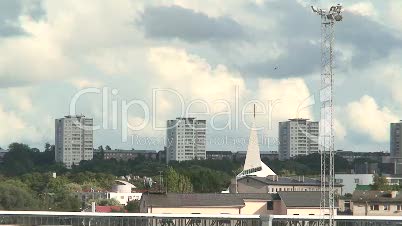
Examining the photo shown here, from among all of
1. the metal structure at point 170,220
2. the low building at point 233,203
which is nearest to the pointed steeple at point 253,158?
the low building at point 233,203

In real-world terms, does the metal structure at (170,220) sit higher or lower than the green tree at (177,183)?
lower

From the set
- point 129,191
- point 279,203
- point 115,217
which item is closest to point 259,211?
point 279,203

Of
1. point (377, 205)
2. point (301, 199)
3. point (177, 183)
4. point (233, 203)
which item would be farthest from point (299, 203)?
point (177, 183)

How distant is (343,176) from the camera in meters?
191

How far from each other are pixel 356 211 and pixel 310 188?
103 feet

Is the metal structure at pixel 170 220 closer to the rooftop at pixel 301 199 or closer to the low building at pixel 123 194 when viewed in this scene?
the rooftop at pixel 301 199

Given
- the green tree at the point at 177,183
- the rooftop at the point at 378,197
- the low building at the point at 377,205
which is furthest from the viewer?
the green tree at the point at 177,183

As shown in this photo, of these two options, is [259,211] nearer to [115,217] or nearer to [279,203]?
[279,203]

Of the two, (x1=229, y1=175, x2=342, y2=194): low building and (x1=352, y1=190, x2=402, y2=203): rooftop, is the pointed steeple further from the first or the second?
(x1=352, y1=190, x2=402, y2=203): rooftop

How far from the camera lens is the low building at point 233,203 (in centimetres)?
10688

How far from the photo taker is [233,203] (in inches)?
4382

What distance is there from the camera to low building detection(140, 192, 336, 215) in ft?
351

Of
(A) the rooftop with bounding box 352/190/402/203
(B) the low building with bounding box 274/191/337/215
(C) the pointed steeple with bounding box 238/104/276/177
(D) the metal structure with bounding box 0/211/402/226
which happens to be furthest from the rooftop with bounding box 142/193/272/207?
(C) the pointed steeple with bounding box 238/104/276/177

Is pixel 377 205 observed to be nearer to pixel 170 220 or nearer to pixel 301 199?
pixel 301 199
